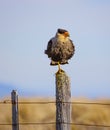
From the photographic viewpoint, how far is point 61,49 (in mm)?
10602

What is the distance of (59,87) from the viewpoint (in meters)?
9.80

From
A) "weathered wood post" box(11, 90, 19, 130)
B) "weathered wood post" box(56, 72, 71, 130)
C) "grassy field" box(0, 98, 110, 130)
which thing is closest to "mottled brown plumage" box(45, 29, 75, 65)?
"weathered wood post" box(56, 72, 71, 130)

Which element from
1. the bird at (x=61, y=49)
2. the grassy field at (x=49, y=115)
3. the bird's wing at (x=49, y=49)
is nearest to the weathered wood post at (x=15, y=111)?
the bird at (x=61, y=49)

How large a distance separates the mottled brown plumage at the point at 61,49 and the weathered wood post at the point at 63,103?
80 cm

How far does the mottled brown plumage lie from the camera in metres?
10.6

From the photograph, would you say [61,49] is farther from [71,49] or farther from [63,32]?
[63,32]

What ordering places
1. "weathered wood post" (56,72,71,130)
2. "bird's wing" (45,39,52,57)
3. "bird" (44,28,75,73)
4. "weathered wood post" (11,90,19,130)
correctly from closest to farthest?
"weathered wood post" (56,72,71,130) < "weathered wood post" (11,90,19,130) < "bird" (44,28,75,73) < "bird's wing" (45,39,52,57)

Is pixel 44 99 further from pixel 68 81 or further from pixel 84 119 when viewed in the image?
pixel 68 81

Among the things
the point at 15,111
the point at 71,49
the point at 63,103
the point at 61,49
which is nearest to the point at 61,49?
the point at 61,49

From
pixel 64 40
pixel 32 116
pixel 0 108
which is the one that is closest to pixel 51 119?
pixel 32 116

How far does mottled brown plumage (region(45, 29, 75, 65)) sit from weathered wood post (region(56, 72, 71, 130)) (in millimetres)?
803

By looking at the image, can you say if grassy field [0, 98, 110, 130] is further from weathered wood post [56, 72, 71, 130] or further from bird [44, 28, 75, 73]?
weathered wood post [56, 72, 71, 130]

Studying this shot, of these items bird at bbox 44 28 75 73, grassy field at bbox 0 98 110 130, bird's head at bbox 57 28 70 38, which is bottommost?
grassy field at bbox 0 98 110 130

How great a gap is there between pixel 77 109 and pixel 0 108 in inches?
101
